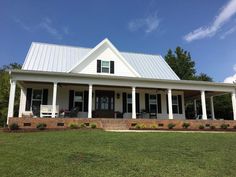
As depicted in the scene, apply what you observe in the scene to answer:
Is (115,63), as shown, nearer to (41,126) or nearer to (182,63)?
(41,126)

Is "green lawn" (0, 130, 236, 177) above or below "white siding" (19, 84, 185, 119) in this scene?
below

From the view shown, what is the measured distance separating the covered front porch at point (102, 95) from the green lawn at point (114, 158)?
703 cm

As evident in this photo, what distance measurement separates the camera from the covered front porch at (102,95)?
16.3m

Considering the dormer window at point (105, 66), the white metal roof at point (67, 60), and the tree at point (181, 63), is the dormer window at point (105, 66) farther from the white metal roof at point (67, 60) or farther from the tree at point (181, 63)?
the tree at point (181, 63)

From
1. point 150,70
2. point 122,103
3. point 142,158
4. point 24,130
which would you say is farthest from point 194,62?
point 142,158

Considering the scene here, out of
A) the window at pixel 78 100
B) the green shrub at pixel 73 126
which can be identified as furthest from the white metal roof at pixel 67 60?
the green shrub at pixel 73 126

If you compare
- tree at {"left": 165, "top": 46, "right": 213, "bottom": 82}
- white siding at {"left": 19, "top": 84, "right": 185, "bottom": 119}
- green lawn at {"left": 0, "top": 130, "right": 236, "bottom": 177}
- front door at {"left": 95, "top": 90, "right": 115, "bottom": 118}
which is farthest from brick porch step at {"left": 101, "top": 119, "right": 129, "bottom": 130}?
tree at {"left": 165, "top": 46, "right": 213, "bottom": 82}

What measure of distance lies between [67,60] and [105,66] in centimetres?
336

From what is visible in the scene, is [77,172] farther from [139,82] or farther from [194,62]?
[194,62]

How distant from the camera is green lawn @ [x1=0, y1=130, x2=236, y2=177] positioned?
5715 millimetres

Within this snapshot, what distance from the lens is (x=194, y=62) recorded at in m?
42.8

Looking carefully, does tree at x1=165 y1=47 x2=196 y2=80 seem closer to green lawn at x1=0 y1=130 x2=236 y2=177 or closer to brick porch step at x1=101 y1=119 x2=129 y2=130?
brick porch step at x1=101 y1=119 x2=129 y2=130

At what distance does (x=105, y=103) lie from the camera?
19234mm

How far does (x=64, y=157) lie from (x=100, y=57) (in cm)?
1237
